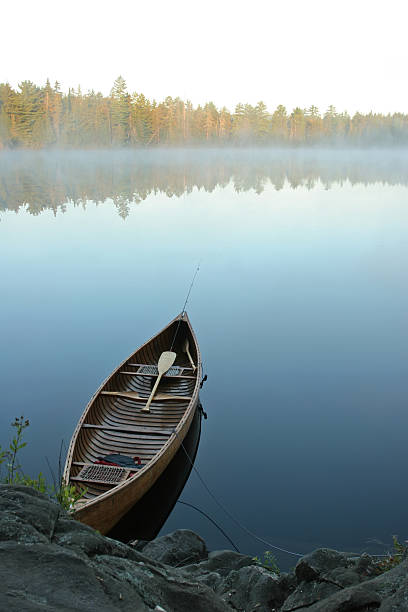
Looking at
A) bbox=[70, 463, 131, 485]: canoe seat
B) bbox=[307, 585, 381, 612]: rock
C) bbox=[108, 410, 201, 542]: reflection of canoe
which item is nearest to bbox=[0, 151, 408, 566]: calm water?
bbox=[108, 410, 201, 542]: reflection of canoe

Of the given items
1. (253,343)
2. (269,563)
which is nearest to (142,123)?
(253,343)

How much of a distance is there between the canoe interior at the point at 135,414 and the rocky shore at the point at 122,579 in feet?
7.24

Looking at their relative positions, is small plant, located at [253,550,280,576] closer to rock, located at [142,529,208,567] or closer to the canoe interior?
rock, located at [142,529,208,567]

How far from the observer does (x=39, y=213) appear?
1288 inches

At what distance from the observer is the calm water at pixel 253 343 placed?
775 cm

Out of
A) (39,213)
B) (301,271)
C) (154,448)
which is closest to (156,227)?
(39,213)

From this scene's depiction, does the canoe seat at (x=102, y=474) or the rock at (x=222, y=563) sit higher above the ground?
the canoe seat at (x=102, y=474)

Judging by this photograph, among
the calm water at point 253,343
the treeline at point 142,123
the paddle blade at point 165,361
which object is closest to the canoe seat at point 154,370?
the paddle blade at point 165,361

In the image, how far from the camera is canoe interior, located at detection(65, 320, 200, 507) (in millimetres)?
7559

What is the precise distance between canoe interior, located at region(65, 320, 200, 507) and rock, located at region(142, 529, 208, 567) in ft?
2.77

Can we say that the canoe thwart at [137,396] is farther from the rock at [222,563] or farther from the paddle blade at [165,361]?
the rock at [222,563]

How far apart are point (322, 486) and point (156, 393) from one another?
11.2ft

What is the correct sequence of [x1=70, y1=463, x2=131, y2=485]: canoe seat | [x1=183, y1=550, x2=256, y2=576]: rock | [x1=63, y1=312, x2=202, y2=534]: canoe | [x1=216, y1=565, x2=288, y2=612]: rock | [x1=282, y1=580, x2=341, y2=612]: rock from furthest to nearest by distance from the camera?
[x1=70, y1=463, x2=131, y2=485]: canoe seat → [x1=63, y1=312, x2=202, y2=534]: canoe → [x1=183, y1=550, x2=256, y2=576]: rock → [x1=216, y1=565, x2=288, y2=612]: rock → [x1=282, y1=580, x2=341, y2=612]: rock

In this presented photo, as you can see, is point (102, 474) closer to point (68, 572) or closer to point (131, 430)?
point (131, 430)
